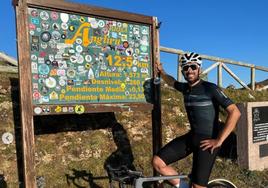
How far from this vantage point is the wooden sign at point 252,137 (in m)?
9.05

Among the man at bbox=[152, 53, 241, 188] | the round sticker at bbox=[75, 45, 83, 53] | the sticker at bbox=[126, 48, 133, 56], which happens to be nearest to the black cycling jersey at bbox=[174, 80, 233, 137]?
the man at bbox=[152, 53, 241, 188]

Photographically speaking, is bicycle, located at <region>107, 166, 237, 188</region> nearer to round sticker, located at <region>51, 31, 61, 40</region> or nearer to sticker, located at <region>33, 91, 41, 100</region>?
sticker, located at <region>33, 91, 41, 100</region>

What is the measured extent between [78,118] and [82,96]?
1972mm

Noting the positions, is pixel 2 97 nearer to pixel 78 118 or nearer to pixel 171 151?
pixel 78 118

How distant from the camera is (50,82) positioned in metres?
5.57

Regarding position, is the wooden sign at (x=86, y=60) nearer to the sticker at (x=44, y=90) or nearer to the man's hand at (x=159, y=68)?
the sticker at (x=44, y=90)

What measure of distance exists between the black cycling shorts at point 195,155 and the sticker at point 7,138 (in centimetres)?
297

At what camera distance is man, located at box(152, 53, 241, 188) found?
16.6 feet

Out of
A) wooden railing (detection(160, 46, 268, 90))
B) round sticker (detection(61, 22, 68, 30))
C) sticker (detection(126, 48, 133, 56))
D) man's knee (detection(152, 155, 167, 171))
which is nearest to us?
man's knee (detection(152, 155, 167, 171))

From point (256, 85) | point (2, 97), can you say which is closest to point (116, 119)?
point (2, 97)

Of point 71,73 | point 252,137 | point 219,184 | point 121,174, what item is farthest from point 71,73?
point 252,137

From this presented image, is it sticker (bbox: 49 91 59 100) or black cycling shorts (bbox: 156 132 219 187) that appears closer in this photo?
black cycling shorts (bbox: 156 132 219 187)

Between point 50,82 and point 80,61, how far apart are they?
60 cm

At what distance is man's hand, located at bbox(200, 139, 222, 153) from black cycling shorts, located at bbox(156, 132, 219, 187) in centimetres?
5
